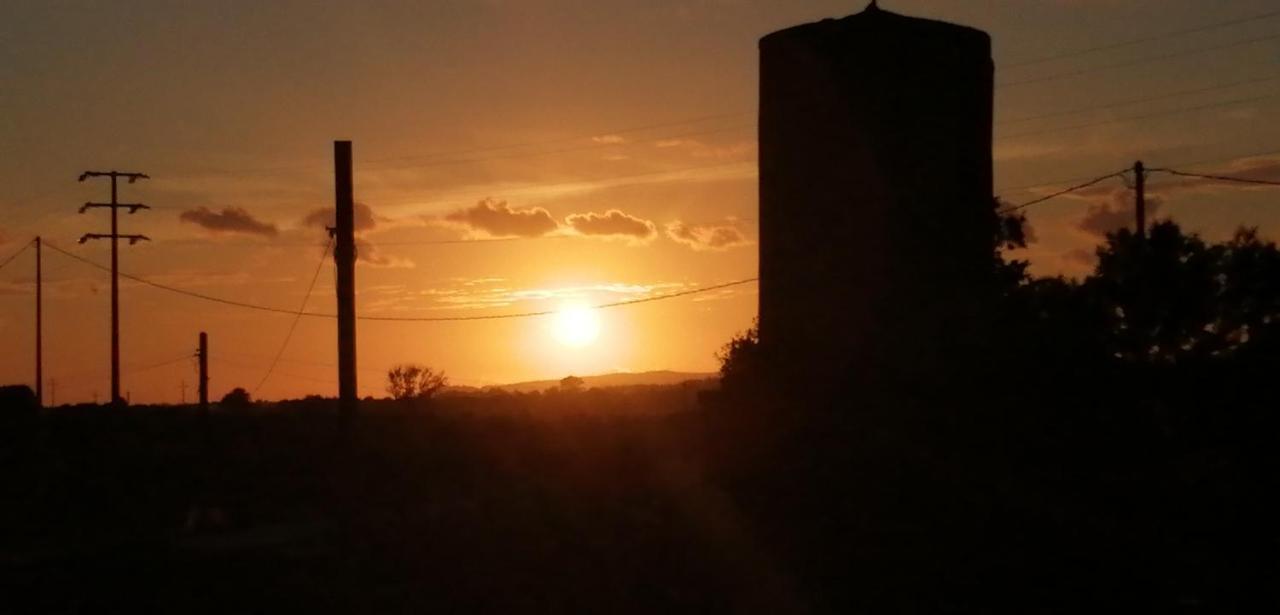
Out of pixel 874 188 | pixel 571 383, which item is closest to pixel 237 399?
pixel 571 383

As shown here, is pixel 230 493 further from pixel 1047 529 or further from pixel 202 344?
pixel 202 344

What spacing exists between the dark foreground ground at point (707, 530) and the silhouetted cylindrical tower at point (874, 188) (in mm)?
2291

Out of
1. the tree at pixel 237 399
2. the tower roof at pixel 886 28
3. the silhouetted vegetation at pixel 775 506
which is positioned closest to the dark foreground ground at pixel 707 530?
the silhouetted vegetation at pixel 775 506

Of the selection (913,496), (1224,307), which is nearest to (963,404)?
(913,496)

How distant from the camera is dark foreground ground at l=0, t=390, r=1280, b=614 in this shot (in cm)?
1588

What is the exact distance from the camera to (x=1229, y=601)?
15.2 metres

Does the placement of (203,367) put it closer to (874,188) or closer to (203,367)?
(203,367)

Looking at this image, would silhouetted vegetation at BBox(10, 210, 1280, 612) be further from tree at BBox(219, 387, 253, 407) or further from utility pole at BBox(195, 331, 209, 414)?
tree at BBox(219, 387, 253, 407)

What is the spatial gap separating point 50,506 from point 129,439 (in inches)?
584

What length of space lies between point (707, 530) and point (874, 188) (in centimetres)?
1044

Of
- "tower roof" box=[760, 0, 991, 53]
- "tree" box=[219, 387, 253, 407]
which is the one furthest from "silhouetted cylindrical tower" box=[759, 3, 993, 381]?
"tree" box=[219, 387, 253, 407]

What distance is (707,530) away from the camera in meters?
19.2

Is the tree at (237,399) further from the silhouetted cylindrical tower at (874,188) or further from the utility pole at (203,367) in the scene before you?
the silhouetted cylindrical tower at (874,188)

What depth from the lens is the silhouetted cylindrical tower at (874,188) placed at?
27656 mm
